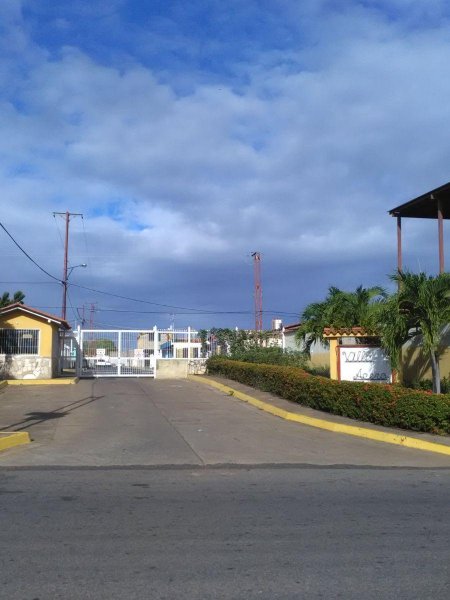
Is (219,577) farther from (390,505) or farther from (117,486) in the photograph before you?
(117,486)

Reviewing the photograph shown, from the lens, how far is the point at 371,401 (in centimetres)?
1357

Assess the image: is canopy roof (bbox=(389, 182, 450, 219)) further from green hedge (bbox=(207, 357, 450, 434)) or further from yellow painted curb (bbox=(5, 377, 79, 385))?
yellow painted curb (bbox=(5, 377, 79, 385))

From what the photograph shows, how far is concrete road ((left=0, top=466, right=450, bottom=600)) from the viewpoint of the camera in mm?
4684

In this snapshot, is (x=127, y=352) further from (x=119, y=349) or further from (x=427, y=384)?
(x=427, y=384)

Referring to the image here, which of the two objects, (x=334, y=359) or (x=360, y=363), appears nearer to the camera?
(x=360, y=363)

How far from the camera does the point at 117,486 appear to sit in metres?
8.34

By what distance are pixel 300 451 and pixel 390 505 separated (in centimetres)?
410

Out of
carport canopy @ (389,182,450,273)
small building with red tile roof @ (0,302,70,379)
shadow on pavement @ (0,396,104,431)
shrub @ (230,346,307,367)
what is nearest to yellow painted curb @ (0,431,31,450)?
shadow on pavement @ (0,396,104,431)

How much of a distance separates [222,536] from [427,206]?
15.6m

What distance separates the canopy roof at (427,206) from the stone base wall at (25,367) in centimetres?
1599

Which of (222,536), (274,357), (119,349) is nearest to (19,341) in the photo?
(119,349)

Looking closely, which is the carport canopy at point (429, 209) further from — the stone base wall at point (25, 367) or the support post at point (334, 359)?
the stone base wall at point (25, 367)

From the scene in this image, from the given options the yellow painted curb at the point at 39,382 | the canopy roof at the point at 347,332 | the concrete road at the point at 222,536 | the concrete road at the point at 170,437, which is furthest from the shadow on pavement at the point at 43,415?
the canopy roof at the point at 347,332

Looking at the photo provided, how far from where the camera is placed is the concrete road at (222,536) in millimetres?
4684
